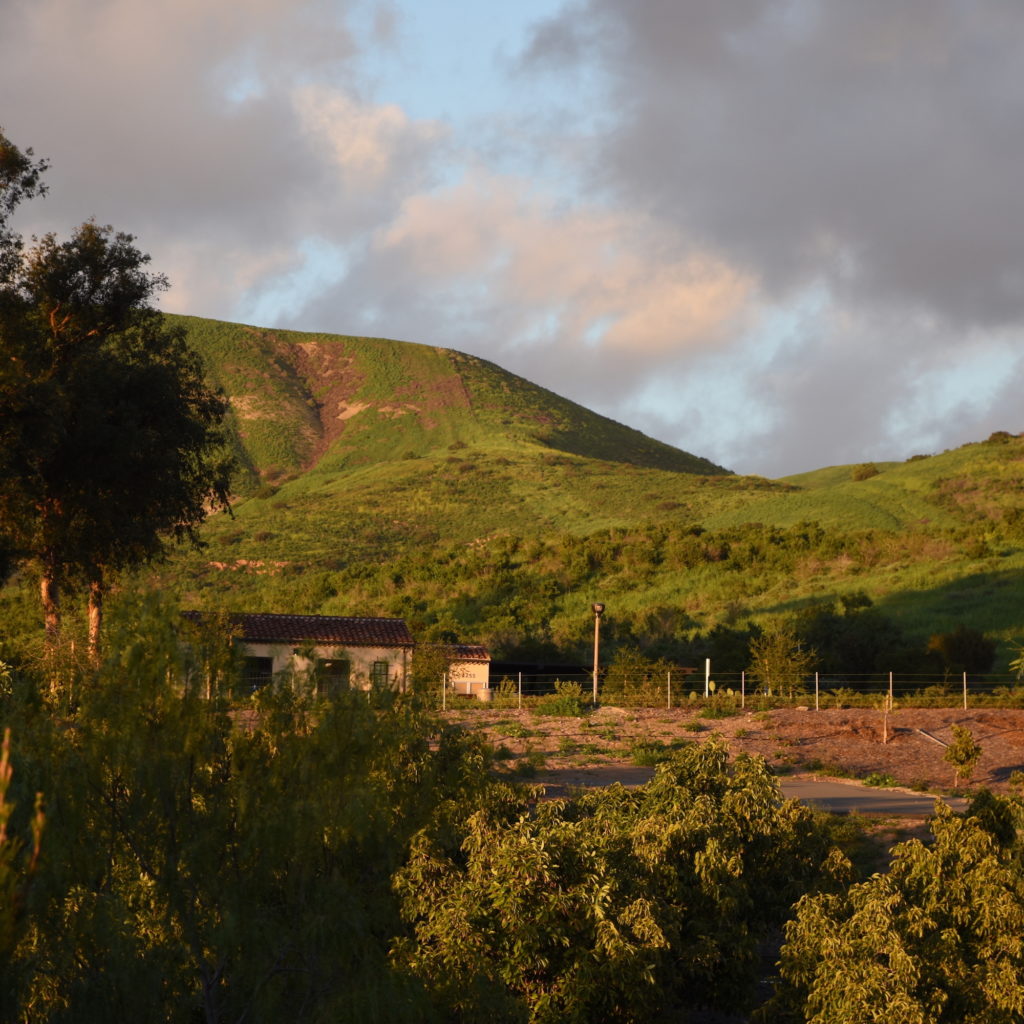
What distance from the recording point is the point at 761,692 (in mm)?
35812

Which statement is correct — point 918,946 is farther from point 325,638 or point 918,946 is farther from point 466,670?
point 466,670

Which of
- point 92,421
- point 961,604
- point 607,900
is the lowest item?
point 607,900

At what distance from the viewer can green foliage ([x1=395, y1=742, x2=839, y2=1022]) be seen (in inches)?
402

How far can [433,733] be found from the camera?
1080 cm

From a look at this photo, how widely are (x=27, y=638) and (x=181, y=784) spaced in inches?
1011

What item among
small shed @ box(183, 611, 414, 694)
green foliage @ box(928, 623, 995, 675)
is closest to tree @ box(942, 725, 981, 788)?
green foliage @ box(928, 623, 995, 675)

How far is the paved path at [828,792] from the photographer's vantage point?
20.3 metres

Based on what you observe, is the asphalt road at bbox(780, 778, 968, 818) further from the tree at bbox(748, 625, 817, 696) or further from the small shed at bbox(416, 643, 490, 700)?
the small shed at bbox(416, 643, 490, 700)

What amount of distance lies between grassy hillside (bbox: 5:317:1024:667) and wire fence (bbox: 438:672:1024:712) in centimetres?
587

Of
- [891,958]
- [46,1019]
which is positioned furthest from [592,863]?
[46,1019]

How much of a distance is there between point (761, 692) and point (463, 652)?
10472 millimetres

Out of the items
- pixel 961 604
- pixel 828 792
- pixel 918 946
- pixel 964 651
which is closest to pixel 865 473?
pixel 961 604

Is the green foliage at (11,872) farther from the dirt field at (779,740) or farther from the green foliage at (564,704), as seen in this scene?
the green foliage at (564,704)

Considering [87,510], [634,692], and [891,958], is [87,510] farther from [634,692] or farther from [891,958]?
[891,958]
